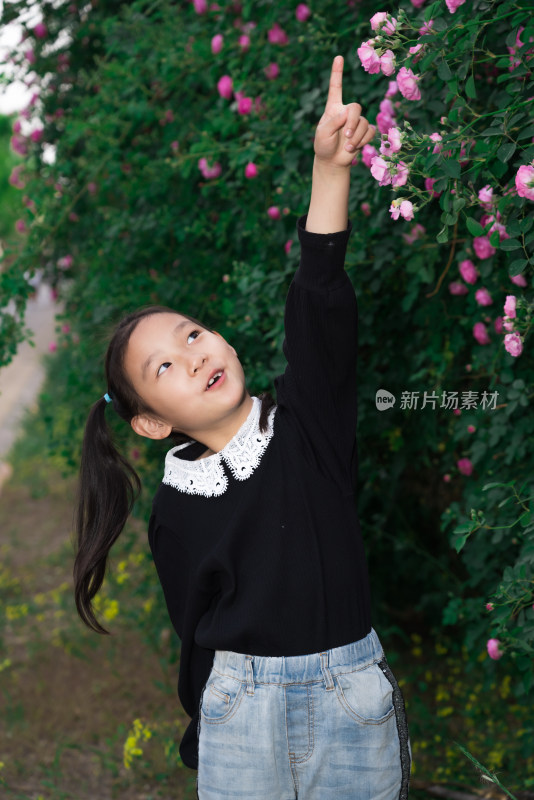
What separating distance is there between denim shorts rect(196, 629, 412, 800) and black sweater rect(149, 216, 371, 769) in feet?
0.12

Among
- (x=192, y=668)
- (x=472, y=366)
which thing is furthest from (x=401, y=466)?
(x=192, y=668)

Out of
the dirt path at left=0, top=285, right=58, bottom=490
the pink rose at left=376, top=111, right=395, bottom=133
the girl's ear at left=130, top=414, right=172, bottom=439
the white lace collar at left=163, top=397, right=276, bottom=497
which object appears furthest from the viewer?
the dirt path at left=0, top=285, right=58, bottom=490

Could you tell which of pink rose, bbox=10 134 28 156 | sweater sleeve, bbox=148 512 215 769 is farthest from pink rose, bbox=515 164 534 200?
pink rose, bbox=10 134 28 156

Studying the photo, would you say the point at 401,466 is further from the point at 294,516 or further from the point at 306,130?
the point at 294,516

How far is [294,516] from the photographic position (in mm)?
1394

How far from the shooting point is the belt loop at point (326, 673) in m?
1.33

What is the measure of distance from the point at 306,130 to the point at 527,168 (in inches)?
36.4

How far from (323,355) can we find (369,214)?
669 mm

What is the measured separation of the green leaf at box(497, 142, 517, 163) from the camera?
130 centimetres

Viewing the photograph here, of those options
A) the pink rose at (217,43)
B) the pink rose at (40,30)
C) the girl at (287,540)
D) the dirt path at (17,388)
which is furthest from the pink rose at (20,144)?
the dirt path at (17,388)

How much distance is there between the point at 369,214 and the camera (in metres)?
1.95

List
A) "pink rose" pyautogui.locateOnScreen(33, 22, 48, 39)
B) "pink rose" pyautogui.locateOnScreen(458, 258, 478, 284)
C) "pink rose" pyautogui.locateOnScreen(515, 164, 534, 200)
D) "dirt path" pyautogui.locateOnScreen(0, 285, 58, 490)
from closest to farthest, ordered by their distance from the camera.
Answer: "pink rose" pyautogui.locateOnScreen(515, 164, 534, 200) < "pink rose" pyautogui.locateOnScreen(458, 258, 478, 284) < "pink rose" pyautogui.locateOnScreen(33, 22, 48, 39) < "dirt path" pyautogui.locateOnScreen(0, 285, 58, 490)

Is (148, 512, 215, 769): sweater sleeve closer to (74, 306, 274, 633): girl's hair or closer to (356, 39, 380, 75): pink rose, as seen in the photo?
(74, 306, 274, 633): girl's hair

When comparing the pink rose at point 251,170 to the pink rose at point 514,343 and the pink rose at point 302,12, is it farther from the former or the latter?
the pink rose at point 514,343
